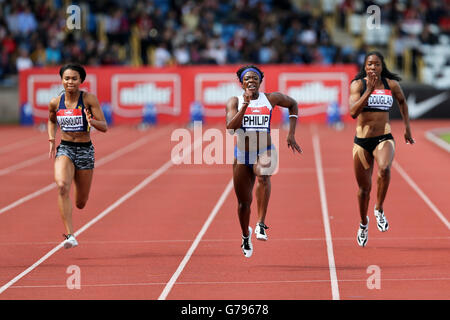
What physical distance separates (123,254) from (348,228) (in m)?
3.20

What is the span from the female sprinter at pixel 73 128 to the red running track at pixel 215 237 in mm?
872

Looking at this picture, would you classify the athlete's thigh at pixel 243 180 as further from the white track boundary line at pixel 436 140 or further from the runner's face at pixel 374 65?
the white track boundary line at pixel 436 140

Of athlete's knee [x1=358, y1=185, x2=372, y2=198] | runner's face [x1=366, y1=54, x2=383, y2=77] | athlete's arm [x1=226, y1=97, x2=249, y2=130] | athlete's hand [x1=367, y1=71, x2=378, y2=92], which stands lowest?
athlete's knee [x1=358, y1=185, x2=372, y2=198]

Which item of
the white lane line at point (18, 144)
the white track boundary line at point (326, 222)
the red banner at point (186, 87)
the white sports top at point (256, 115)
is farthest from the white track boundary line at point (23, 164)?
the white sports top at point (256, 115)

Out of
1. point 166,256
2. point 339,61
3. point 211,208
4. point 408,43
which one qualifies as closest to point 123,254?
point 166,256

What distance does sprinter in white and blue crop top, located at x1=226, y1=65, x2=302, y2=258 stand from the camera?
10.4m

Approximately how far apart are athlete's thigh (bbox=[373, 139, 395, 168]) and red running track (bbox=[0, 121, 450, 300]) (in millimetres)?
958

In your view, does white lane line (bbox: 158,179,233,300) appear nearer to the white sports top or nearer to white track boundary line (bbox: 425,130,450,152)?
the white sports top

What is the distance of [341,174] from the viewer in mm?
19812

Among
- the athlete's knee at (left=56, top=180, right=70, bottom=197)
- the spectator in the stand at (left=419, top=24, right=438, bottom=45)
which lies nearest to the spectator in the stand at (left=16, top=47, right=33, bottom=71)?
the spectator in the stand at (left=419, top=24, right=438, bottom=45)

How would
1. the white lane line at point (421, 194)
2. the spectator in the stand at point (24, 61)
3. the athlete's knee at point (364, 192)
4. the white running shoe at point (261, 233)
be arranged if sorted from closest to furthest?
1. the white running shoe at point (261, 233)
2. the athlete's knee at point (364, 192)
3. the white lane line at point (421, 194)
4. the spectator in the stand at point (24, 61)

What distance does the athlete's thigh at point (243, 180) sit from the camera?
10.8 metres

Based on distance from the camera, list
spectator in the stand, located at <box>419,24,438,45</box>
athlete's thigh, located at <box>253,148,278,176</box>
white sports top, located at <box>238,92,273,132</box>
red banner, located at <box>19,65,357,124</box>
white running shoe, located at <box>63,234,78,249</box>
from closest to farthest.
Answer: white sports top, located at <box>238,92,273,132</box>
athlete's thigh, located at <box>253,148,278,176</box>
white running shoe, located at <box>63,234,78,249</box>
red banner, located at <box>19,65,357,124</box>
spectator in the stand, located at <box>419,24,438,45</box>
